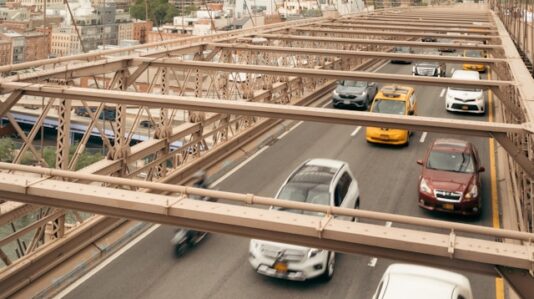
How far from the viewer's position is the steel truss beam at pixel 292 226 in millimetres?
5441

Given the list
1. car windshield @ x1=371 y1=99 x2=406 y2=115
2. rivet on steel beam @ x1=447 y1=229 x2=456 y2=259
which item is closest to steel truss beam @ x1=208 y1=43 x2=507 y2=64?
car windshield @ x1=371 y1=99 x2=406 y2=115

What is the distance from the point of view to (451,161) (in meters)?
16.5

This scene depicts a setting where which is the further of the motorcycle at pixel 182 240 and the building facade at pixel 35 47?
the building facade at pixel 35 47

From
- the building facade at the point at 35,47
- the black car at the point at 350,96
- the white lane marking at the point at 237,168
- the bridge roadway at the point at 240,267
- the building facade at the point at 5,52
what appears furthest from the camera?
the black car at the point at 350,96

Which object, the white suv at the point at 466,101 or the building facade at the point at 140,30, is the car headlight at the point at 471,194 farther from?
the white suv at the point at 466,101

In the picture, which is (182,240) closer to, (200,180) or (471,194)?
(200,180)

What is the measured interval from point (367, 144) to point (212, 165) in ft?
25.0

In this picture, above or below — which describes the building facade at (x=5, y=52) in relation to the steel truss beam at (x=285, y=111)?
above

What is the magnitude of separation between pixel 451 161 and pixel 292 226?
11.8 meters

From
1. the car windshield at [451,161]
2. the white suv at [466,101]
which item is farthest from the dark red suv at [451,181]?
the white suv at [466,101]

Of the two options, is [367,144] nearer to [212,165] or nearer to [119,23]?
[212,165]

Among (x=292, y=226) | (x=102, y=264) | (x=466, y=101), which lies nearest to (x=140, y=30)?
(x=102, y=264)

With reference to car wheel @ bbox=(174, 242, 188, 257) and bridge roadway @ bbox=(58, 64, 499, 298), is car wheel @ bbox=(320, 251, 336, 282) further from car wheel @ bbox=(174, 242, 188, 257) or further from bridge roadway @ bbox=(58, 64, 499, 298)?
car wheel @ bbox=(174, 242, 188, 257)

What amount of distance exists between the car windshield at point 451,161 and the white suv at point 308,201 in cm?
328
